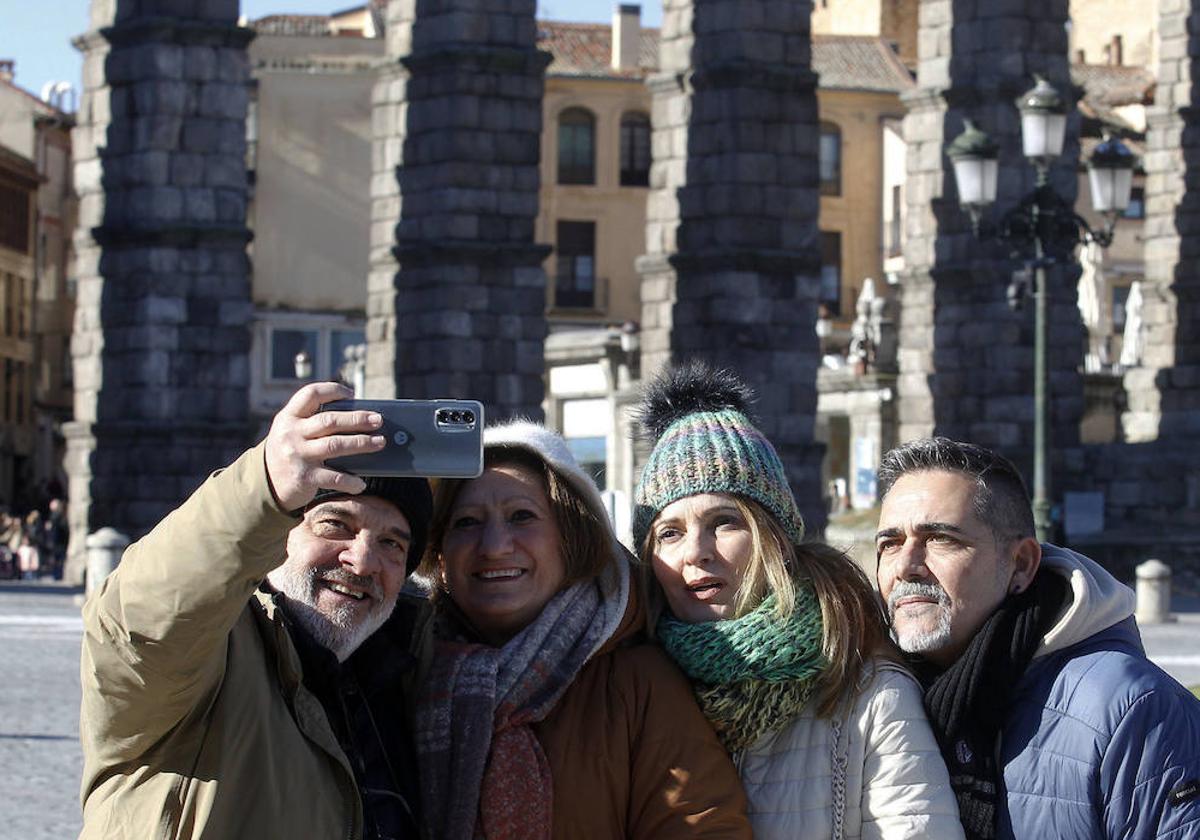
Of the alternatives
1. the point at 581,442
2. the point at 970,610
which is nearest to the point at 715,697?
the point at 970,610

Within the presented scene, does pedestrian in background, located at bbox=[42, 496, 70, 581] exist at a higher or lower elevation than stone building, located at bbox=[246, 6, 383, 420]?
lower

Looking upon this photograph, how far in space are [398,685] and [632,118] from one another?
54073 mm

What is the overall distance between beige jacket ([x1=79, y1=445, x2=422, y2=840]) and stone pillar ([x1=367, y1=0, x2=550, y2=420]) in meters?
22.5

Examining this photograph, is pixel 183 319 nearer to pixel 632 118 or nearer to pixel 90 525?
pixel 90 525

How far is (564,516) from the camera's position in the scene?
4.70 meters

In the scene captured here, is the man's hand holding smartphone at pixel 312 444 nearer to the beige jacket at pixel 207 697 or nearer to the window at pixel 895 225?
the beige jacket at pixel 207 697

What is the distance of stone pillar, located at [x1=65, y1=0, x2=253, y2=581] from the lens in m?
26.0

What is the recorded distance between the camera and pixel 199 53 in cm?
2597

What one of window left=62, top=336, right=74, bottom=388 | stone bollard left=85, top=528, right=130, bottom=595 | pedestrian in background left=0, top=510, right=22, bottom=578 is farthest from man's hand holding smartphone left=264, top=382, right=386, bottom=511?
window left=62, top=336, right=74, bottom=388

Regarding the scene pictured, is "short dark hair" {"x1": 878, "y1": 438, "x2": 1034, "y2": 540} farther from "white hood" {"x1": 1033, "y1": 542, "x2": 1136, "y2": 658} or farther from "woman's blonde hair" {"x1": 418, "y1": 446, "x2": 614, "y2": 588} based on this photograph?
"woman's blonde hair" {"x1": 418, "y1": 446, "x2": 614, "y2": 588}

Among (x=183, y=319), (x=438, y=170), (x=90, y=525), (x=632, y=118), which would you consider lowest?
(x=90, y=525)

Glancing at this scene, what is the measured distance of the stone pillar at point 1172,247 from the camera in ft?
106

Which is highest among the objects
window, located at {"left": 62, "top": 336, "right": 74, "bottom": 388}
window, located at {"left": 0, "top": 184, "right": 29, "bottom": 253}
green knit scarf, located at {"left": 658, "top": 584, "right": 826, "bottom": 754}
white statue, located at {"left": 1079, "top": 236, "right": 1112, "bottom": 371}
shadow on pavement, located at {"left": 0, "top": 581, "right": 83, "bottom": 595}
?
window, located at {"left": 0, "top": 184, "right": 29, "bottom": 253}

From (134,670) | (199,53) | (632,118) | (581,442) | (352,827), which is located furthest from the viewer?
(632,118)
